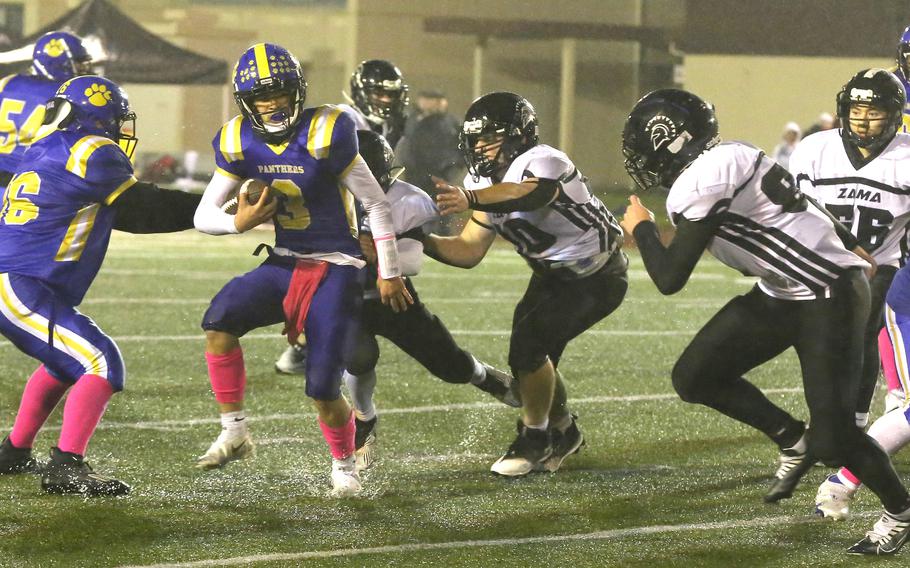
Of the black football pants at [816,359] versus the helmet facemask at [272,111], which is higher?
the helmet facemask at [272,111]

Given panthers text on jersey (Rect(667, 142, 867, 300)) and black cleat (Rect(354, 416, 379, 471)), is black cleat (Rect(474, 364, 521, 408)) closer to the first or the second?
black cleat (Rect(354, 416, 379, 471))

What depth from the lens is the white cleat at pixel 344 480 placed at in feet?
16.2

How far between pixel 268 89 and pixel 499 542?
1679mm

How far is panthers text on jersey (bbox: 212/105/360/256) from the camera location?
4.83 m

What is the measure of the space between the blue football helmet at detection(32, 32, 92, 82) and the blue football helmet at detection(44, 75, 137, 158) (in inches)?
119

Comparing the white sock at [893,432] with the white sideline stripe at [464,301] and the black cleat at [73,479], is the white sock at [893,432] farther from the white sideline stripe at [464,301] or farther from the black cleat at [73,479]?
the white sideline stripe at [464,301]

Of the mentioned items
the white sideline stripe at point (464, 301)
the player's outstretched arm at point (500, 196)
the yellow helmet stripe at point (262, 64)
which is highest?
the yellow helmet stripe at point (262, 64)

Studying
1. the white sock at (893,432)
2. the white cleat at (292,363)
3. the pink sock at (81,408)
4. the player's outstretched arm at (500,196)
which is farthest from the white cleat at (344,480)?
the white cleat at (292,363)

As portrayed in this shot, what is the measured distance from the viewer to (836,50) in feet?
63.7

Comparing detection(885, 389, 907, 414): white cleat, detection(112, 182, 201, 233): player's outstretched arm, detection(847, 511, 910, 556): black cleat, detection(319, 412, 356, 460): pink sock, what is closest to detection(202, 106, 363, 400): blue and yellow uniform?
detection(319, 412, 356, 460): pink sock

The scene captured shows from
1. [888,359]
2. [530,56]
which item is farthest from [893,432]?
[530,56]

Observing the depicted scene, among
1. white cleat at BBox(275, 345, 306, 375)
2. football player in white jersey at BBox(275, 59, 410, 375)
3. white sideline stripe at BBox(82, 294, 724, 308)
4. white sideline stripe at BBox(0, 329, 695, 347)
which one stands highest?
football player in white jersey at BBox(275, 59, 410, 375)

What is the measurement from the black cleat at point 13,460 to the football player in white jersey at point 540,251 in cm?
168

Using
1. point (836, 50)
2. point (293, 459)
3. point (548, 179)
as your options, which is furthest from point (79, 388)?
point (836, 50)
